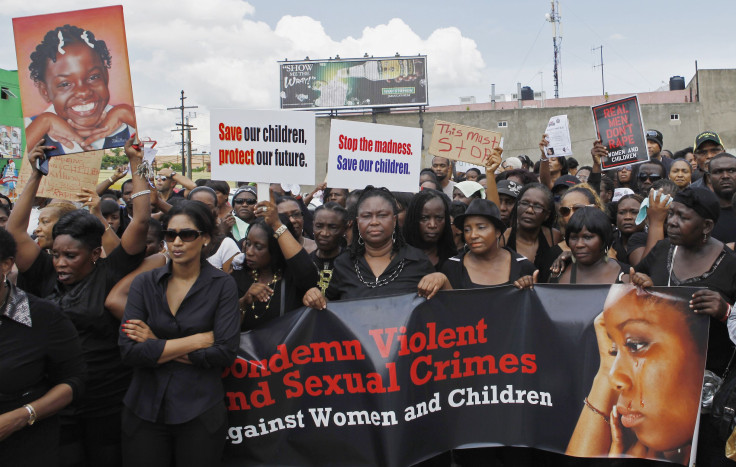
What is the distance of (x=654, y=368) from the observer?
12.6ft

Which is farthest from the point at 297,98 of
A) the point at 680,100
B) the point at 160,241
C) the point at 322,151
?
the point at 160,241

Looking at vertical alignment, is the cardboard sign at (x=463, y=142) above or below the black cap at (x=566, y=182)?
above

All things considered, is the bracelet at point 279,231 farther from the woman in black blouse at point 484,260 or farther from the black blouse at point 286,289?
the woman in black blouse at point 484,260

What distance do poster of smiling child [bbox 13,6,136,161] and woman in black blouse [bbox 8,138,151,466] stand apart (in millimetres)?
769

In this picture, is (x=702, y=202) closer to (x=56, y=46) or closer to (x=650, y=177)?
(x=650, y=177)

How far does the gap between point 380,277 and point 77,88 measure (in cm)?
257

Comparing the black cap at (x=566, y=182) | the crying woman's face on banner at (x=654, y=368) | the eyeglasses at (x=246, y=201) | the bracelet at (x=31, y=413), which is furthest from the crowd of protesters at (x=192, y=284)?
the eyeglasses at (x=246, y=201)

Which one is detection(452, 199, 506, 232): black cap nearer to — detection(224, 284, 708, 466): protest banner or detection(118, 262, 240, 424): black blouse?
detection(224, 284, 708, 466): protest banner

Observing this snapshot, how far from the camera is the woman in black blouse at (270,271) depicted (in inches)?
157

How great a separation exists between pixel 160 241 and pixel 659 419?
12.6ft

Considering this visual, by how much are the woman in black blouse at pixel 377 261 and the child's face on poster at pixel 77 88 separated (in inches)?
80.3

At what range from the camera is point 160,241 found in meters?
5.00

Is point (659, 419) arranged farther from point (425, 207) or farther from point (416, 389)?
point (425, 207)

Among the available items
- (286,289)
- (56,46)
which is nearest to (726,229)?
(286,289)
